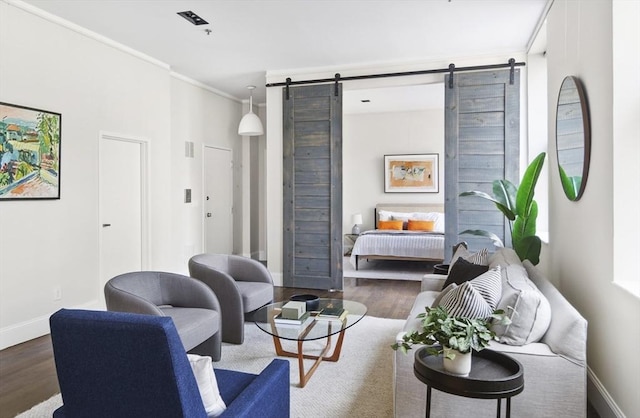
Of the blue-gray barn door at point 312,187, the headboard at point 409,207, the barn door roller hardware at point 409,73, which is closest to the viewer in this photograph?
the barn door roller hardware at point 409,73

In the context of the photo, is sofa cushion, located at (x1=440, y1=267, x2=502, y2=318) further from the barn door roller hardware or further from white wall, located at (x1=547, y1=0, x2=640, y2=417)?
the barn door roller hardware

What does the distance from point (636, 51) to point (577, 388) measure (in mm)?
1656

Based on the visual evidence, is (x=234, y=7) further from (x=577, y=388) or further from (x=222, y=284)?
(x=577, y=388)

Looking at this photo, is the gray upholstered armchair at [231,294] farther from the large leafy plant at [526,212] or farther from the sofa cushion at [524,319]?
the large leafy plant at [526,212]

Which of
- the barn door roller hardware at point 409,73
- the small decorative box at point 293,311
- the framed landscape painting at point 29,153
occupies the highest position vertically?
the barn door roller hardware at point 409,73

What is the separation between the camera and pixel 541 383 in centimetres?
192

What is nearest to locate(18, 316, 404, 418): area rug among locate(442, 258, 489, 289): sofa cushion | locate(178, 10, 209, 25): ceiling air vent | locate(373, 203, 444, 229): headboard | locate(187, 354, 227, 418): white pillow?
locate(442, 258, 489, 289): sofa cushion

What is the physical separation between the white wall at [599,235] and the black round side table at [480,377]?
0.68 metres

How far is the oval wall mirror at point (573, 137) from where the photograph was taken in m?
2.60

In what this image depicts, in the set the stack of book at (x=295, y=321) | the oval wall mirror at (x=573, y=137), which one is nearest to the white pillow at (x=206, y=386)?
the stack of book at (x=295, y=321)

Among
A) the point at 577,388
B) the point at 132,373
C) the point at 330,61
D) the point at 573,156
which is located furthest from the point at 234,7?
the point at 577,388

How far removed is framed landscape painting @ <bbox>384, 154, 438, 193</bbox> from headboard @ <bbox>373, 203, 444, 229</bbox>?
0.25 m

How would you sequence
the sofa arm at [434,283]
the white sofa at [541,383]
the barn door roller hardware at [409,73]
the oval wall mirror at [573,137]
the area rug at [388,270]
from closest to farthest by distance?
the white sofa at [541,383] → the oval wall mirror at [573,137] → the sofa arm at [434,283] → the barn door roller hardware at [409,73] → the area rug at [388,270]

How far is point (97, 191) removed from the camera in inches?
171
